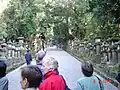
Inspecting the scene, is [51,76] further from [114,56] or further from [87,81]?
[114,56]

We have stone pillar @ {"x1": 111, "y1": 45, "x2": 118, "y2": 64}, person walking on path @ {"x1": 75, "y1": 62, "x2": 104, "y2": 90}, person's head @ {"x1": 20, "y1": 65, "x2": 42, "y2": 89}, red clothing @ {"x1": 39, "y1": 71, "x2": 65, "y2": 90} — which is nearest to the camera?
person's head @ {"x1": 20, "y1": 65, "x2": 42, "y2": 89}

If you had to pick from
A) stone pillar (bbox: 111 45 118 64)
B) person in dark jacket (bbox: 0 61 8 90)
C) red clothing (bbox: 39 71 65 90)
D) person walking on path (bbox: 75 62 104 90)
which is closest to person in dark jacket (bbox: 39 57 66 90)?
red clothing (bbox: 39 71 65 90)

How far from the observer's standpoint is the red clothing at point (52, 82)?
626 cm

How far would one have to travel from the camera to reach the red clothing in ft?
20.5

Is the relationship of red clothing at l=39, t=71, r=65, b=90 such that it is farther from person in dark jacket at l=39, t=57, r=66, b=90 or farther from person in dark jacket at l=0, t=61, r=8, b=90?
person in dark jacket at l=0, t=61, r=8, b=90

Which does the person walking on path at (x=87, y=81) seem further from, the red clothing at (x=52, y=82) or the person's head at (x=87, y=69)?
the red clothing at (x=52, y=82)

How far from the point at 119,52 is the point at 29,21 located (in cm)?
2954

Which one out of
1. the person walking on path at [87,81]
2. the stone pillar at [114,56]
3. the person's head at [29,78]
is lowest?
the stone pillar at [114,56]

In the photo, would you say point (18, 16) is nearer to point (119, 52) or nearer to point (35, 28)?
point (35, 28)

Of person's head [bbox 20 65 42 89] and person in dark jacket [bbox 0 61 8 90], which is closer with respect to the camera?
person's head [bbox 20 65 42 89]

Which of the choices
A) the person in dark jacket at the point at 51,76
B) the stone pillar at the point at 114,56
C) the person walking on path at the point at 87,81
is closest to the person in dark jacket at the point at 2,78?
the person in dark jacket at the point at 51,76

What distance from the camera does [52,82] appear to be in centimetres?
634

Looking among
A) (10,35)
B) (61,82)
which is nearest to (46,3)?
(10,35)

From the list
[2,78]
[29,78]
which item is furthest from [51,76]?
[29,78]
